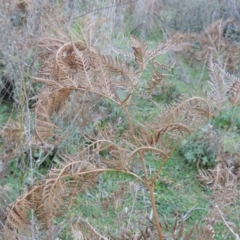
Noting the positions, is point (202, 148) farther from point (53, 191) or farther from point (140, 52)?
point (53, 191)

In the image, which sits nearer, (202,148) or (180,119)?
(180,119)

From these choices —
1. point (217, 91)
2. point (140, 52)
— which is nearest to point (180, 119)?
point (217, 91)

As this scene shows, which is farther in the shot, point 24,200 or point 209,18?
point 209,18

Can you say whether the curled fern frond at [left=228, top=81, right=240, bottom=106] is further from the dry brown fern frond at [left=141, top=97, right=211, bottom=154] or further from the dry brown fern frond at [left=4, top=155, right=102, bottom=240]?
the dry brown fern frond at [left=4, top=155, right=102, bottom=240]

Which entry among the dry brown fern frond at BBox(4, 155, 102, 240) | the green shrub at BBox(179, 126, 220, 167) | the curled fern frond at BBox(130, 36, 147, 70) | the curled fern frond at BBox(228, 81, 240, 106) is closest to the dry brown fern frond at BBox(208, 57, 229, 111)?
the curled fern frond at BBox(228, 81, 240, 106)

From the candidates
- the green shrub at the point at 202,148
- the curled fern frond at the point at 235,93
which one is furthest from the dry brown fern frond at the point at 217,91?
the green shrub at the point at 202,148

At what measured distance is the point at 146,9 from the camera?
6230 mm

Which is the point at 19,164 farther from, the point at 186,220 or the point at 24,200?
the point at 24,200

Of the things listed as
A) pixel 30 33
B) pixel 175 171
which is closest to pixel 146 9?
pixel 175 171

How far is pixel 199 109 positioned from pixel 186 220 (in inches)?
65.5

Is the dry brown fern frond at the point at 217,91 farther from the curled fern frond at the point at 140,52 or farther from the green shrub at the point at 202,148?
the green shrub at the point at 202,148

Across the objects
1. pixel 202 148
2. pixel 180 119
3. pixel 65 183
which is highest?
pixel 180 119

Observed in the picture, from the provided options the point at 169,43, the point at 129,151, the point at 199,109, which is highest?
the point at 169,43

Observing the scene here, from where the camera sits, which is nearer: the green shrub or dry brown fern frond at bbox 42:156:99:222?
dry brown fern frond at bbox 42:156:99:222
